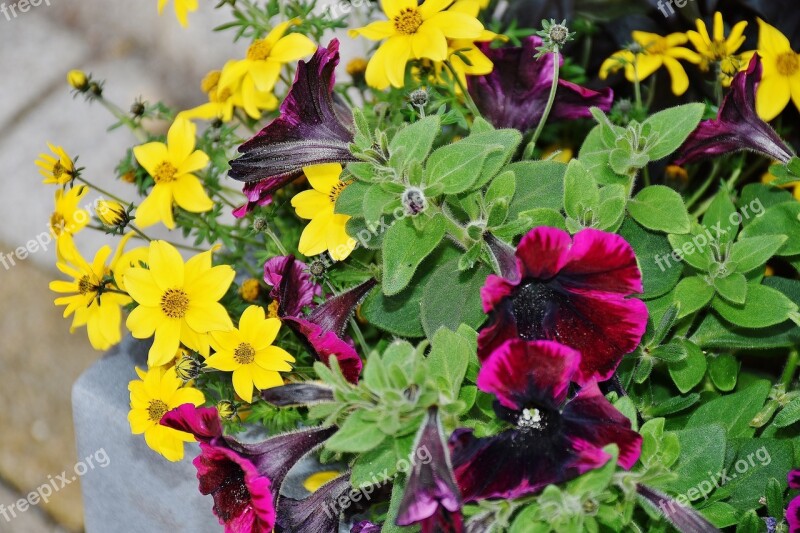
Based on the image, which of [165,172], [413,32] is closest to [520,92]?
[413,32]

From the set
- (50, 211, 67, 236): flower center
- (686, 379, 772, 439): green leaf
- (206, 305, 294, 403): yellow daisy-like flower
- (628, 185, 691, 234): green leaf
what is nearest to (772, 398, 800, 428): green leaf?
(686, 379, 772, 439): green leaf

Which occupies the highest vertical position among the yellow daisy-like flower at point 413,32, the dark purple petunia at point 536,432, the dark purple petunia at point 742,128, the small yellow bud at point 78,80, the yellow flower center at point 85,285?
the small yellow bud at point 78,80

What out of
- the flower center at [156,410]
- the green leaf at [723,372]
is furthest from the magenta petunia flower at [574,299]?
the flower center at [156,410]

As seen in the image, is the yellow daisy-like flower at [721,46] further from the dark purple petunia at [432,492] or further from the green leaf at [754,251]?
the dark purple petunia at [432,492]

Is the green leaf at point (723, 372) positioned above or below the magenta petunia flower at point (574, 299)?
below

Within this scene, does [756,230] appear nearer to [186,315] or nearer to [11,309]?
[186,315]

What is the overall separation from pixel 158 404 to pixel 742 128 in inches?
22.0

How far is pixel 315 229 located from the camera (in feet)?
2.52

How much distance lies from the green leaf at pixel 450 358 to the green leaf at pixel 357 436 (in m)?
0.07

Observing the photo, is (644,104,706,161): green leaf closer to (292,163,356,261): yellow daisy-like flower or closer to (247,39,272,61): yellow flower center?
(292,163,356,261): yellow daisy-like flower

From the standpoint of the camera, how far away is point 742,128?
798mm

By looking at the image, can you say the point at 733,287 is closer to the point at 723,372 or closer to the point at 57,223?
the point at 723,372

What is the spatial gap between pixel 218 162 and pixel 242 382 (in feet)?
0.95

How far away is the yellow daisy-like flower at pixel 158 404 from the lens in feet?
2.50
